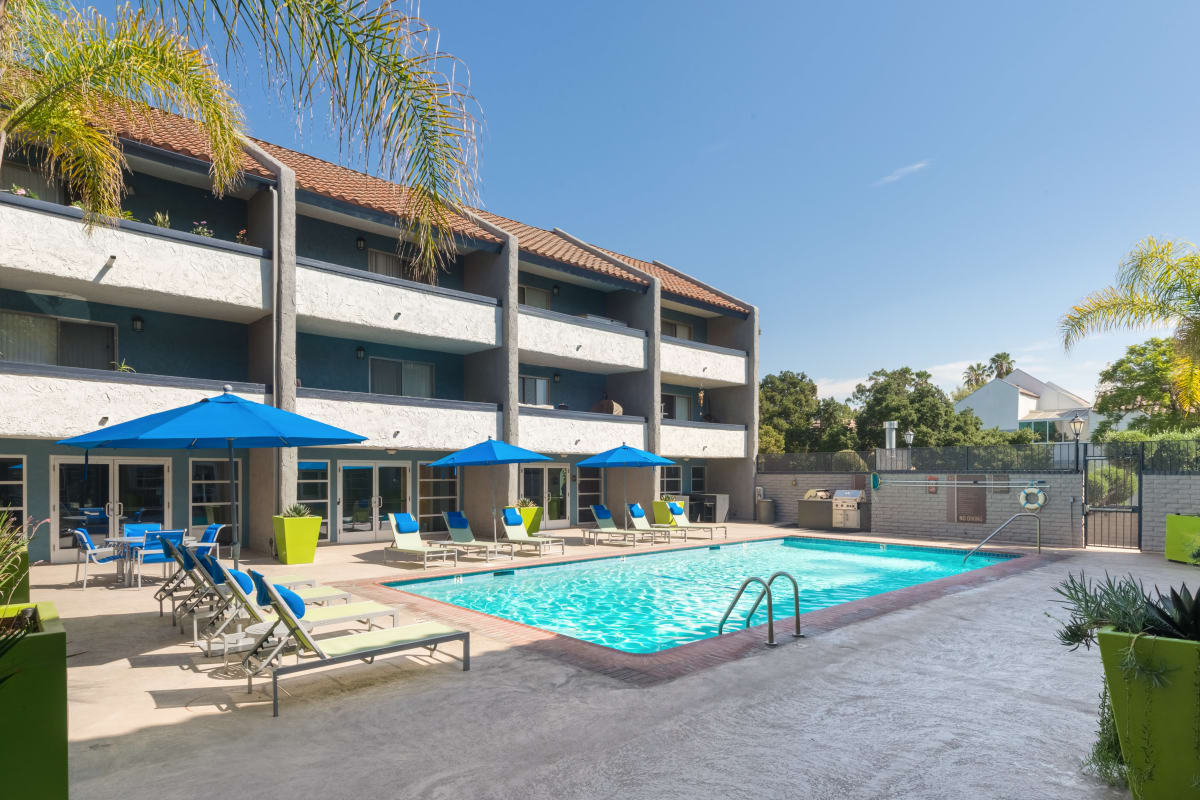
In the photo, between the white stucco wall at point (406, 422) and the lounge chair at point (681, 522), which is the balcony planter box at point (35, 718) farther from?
the lounge chair at point (681, 522)

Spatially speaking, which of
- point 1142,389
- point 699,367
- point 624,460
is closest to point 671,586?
point 624,460

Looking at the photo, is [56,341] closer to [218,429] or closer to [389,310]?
[389,310]

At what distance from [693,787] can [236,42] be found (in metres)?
5.18

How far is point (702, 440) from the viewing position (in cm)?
2547

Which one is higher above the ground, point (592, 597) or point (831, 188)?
point (831, 188)

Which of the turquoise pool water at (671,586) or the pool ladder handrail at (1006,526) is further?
the pool ladder handrail at (1006,526)

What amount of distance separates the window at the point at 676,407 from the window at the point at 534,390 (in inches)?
230

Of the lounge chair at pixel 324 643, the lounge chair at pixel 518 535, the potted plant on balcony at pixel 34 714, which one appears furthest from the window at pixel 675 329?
the potted plant on balcony at pixel 34 714

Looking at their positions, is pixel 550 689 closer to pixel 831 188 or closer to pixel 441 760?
pixel 441 760

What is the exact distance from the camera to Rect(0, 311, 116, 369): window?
14.0 meters

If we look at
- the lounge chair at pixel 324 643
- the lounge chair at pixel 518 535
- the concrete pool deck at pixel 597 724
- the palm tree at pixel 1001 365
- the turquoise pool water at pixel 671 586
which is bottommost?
the turquoise pool water at pixel 671 586

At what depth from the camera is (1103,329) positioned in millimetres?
15008

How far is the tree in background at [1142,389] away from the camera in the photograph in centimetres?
3556

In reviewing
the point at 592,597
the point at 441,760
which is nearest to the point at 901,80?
the point at 592,597
